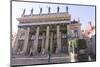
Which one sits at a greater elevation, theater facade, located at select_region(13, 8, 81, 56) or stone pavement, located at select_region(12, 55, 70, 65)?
theater facade, located at select_region(13, 8, 81, 56)

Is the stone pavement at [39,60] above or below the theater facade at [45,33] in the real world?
below

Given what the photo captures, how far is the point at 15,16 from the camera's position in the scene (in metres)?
2.38

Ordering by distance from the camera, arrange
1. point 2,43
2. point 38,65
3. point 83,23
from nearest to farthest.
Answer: point 2,43 → point 38,65 → point 83,23

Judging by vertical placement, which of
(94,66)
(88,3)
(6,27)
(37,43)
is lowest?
(94,66)

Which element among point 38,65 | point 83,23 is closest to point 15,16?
point 38,65

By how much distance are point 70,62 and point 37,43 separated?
52 centimetres

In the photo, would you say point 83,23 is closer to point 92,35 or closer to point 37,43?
point 92,35

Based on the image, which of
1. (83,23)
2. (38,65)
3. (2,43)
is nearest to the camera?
(2,43)

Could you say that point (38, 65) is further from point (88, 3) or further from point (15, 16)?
point (88, 3)

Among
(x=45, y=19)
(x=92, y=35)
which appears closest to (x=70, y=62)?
(x=92, y=35)

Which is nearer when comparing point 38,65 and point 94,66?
point 38,65

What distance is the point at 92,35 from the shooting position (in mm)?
2750

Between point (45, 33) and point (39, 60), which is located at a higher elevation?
point (45, 33)

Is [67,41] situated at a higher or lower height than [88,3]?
lower
